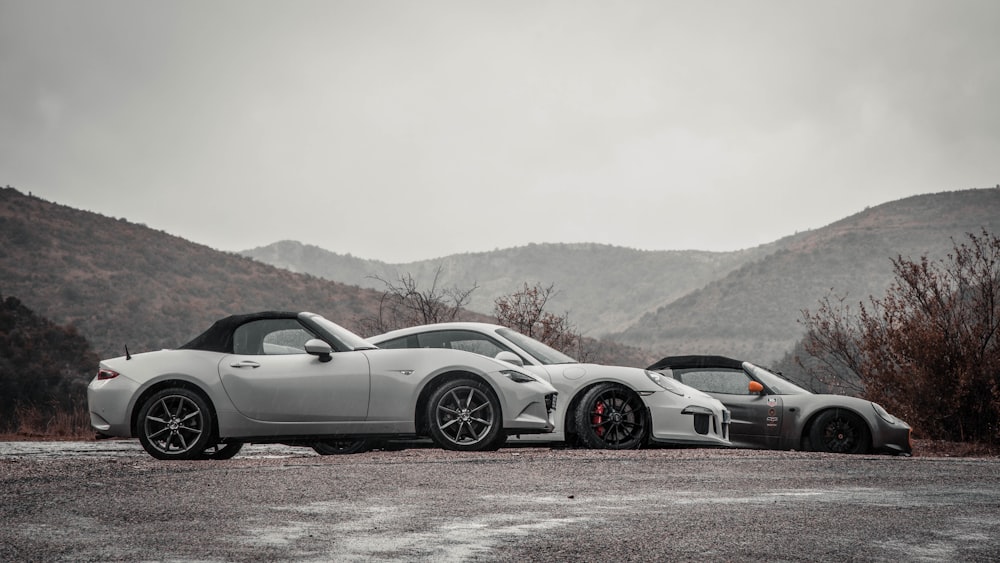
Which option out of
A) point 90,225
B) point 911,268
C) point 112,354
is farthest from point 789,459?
point 90,225

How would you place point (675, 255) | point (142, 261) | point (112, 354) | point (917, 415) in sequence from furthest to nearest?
point (675, 255) < point (142, 261) < point (112, 354) < point (917, 415)

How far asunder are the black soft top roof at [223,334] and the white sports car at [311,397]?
22 mm

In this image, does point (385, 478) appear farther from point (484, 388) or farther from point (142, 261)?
point (142, 261)

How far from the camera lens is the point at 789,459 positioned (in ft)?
35.7

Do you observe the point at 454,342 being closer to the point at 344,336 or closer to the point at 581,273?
the point at 344,336

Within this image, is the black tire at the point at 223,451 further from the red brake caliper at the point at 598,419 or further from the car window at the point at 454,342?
the red brake caliper at the point at 598,419

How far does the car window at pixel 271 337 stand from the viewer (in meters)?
10.8

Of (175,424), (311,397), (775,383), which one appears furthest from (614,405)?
(175,424)

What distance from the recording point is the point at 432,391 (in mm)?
10578

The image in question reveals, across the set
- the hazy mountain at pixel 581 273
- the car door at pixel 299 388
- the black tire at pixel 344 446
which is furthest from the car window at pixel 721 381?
the hazy mountain at pixel 581 273

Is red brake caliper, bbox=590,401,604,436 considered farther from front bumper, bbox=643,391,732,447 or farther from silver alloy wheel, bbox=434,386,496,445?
silver alloy wheel, bbox=434,386,496,445

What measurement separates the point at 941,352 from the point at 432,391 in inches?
362

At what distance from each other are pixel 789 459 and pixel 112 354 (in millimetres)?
47470

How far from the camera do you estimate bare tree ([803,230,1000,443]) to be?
1595 centimetres
